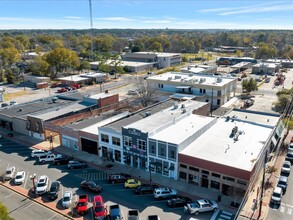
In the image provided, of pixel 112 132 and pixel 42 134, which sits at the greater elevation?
pixel 112 132

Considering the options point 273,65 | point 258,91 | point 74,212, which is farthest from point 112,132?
point 273,65

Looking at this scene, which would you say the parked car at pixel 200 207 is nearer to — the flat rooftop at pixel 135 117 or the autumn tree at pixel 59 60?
the flat rooftop at pixel 135 117

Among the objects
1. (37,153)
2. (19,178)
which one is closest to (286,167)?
(19,178)

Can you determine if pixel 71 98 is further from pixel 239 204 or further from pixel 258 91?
pixel 258 91

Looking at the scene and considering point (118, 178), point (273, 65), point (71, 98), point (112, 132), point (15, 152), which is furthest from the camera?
point (273, 65)

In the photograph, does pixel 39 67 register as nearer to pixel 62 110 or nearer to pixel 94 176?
pixel 62 110
